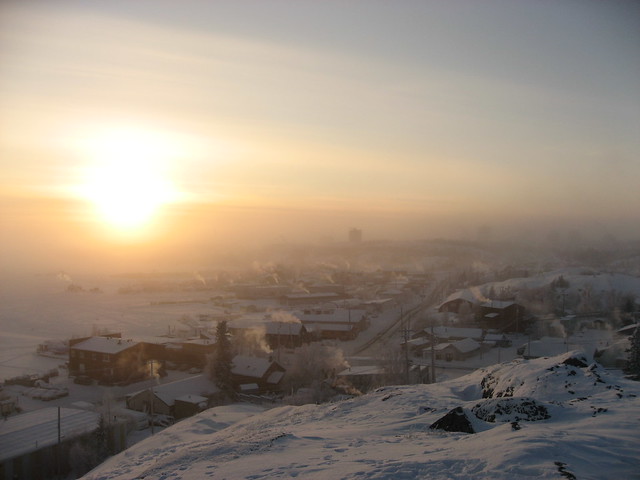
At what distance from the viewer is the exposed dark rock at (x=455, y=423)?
5.72 m

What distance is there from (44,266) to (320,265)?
40.4m

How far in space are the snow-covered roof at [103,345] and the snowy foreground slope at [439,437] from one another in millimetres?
7120

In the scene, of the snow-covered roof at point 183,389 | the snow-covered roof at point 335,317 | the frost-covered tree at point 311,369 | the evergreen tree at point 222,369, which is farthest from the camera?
the snow-covered roof at point 335,317

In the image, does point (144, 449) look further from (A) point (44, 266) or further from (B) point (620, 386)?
(A) point (44, 266)

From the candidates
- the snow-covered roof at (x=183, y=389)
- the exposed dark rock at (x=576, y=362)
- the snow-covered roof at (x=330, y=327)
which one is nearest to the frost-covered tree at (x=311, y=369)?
the snow-covered roof at (x=183, y=389)

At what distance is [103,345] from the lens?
1587 cm

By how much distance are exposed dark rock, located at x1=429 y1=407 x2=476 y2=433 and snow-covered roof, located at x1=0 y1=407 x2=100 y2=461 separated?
7.42 m

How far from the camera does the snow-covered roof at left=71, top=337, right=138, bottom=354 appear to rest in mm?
15531

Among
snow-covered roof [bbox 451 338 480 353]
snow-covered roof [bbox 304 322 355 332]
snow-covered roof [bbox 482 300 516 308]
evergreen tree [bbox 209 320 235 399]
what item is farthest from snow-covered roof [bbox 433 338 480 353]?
evergreen tree [bbox 209 320 235 399]

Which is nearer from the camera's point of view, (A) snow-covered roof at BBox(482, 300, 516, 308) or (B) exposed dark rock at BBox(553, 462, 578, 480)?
(B) exposed dark rock at BBox(553, 462, 578, 480)

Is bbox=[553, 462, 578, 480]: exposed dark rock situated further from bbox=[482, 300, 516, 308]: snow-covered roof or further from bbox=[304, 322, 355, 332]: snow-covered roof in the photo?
bbox=[482, 300, 516, 308]: snow-covered roof

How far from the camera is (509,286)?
2977 cm

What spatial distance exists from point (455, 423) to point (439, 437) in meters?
0.39

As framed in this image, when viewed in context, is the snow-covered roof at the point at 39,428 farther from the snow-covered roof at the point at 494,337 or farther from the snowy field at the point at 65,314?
the snow-covered roof at the point at 494,337
